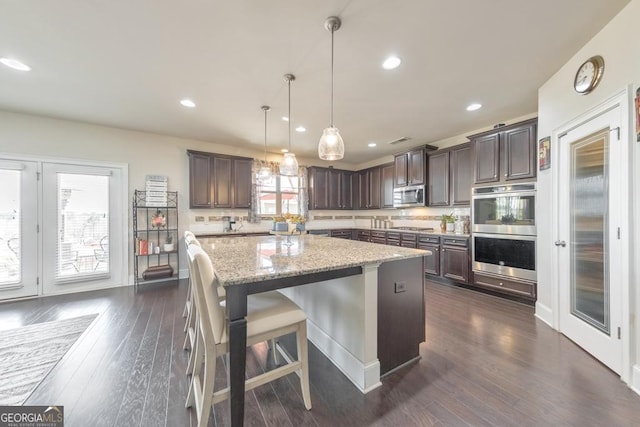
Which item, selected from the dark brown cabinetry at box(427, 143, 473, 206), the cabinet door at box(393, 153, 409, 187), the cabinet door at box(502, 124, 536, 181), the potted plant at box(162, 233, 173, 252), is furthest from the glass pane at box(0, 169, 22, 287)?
the cabinet door at box(502, 124, 536, 181)

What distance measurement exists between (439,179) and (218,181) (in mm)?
4311

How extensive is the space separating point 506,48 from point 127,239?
228 inches

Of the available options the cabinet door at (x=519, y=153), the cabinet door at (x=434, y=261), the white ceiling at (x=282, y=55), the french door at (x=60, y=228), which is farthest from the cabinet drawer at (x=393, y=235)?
the french door at (x=60, y=228)

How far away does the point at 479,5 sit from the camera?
→ 166cm

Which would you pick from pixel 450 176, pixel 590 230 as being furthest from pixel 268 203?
pixel 590 230

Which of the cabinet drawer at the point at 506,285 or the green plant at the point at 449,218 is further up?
the green plant at the point at 449,218

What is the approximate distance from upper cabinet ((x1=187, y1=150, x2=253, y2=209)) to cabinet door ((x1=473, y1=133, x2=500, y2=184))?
420 centimetres

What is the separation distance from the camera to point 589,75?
2.02 metres

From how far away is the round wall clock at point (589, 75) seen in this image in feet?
6.34

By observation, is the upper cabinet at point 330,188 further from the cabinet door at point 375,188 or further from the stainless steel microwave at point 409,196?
the stainless steel microwave at point 409,196

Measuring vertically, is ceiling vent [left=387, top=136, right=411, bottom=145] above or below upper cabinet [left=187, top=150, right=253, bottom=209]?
above

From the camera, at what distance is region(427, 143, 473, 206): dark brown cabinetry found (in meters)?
4.07

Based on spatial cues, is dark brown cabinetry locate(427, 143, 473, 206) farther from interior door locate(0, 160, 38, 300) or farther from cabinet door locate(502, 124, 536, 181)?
interior door locate(0, 160, 38, 300)

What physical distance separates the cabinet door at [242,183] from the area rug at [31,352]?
2811mm
